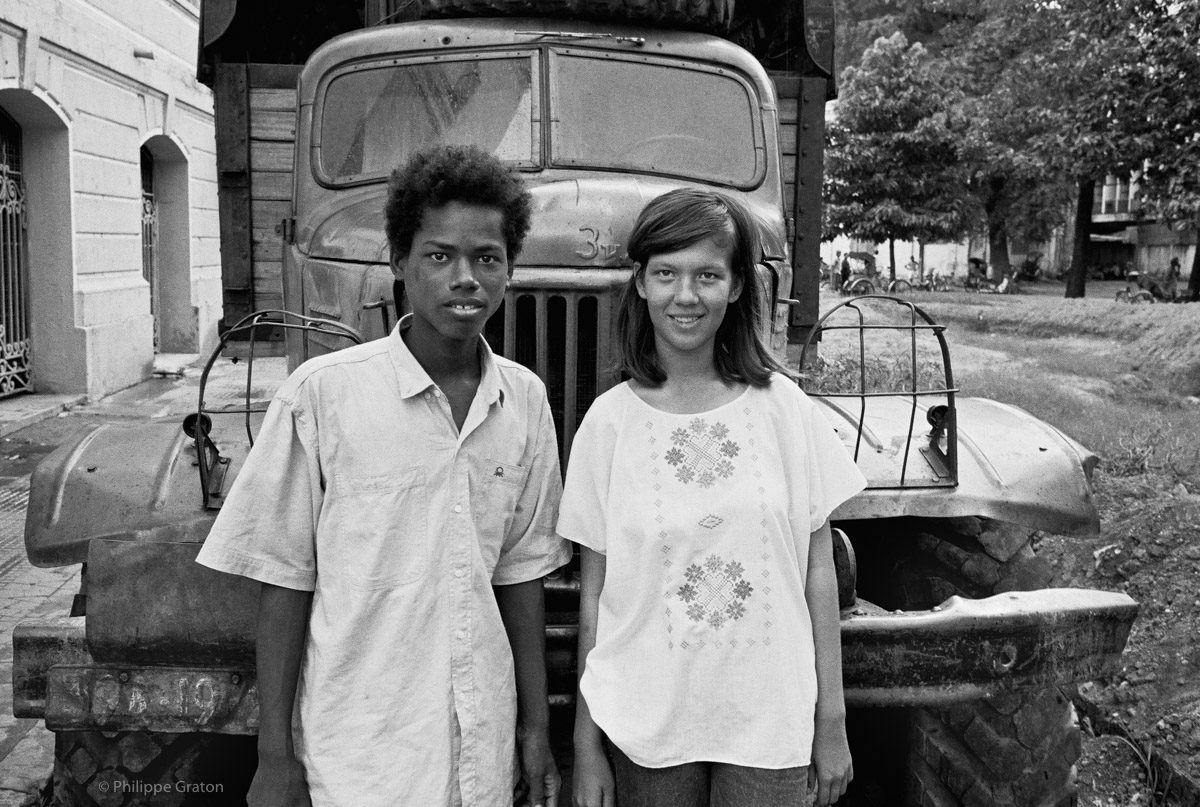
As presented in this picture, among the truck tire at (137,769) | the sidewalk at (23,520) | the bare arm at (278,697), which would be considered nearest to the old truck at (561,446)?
the truck tire at (137,769)

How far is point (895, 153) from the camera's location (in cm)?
2748

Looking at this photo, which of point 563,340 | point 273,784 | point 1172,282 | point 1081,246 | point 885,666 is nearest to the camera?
point 273,784

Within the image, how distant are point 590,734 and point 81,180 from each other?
10.7 m

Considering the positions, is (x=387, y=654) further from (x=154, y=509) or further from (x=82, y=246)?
(x=82, y=246)

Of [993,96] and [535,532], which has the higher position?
[993,96]

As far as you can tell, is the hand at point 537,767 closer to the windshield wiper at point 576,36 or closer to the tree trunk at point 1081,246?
the windshield wiper at point 576,36

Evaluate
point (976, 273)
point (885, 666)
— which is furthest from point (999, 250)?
point (885, 666)

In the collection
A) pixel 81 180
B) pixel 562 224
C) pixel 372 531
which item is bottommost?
pixel 372 531

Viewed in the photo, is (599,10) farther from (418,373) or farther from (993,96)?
(993,96)

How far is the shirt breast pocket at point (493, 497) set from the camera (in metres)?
2.25

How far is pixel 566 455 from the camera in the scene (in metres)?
3.22

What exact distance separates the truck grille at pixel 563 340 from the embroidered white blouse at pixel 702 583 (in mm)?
832

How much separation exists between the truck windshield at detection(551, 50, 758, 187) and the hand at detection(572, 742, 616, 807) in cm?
229

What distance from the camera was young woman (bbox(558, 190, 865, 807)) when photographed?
2.21 m
